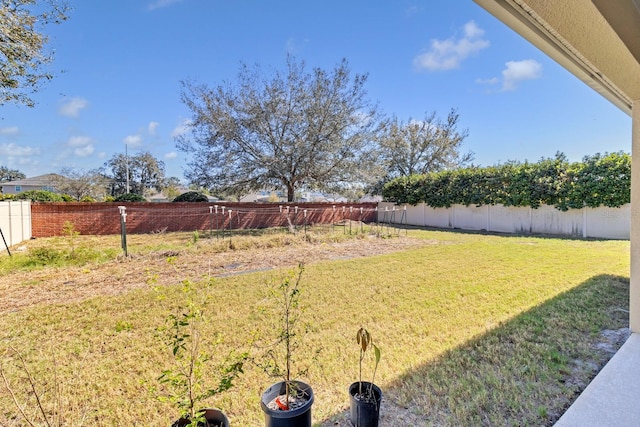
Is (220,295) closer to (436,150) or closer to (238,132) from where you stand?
(238,132)

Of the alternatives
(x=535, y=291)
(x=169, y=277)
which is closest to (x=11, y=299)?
(x=169, y=277)

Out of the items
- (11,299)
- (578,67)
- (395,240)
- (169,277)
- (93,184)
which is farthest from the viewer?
(93,184)

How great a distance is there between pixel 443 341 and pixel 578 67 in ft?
7.99

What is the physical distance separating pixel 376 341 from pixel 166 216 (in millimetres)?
11547

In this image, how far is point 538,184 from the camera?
11.2 m

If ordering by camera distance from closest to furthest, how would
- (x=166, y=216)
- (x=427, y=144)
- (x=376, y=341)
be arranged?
(x=376, y=341) → (x=166, y=216) → (x=427, y=144)

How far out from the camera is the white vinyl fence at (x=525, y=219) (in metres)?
9.73

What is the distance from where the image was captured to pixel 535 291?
424 cm

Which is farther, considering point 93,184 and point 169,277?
point 93,184

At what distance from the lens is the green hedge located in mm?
9383

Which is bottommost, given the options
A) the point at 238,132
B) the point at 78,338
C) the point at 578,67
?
the point at 78,338

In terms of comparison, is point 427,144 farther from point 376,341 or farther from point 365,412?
point 365,412

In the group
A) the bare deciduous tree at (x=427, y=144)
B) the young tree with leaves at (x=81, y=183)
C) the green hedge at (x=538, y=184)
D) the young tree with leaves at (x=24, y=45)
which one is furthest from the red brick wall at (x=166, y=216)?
the young tree with leaves at (x=81, y=183)

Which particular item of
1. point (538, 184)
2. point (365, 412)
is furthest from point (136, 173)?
point (365, 412)
